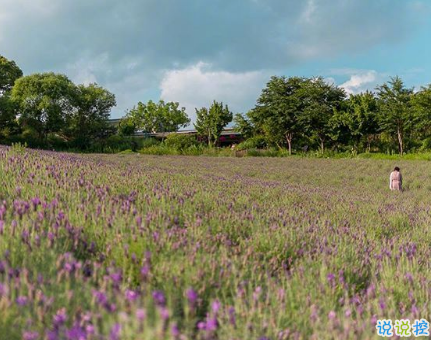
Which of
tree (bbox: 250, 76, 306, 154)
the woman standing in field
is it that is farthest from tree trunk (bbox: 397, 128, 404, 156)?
the woman standing in field

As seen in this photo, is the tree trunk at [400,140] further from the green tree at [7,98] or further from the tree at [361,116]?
the green tree at [7,98]

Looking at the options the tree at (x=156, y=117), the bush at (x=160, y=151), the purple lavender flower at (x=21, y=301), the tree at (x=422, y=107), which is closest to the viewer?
the purple lavender flower at (x=21, y=301)

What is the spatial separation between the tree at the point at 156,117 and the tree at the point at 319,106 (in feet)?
102

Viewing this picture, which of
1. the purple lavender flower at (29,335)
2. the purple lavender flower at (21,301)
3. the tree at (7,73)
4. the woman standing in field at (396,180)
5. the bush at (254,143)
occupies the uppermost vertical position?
the tree at (7,73)

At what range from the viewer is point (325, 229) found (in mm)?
3742

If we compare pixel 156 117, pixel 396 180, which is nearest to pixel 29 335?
pixel 396 180

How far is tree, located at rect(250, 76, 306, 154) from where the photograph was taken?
4269cm

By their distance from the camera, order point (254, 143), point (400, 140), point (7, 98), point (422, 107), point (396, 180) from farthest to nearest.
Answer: point (254, 143), point (7, 98), point (400, 140), point (422, 107), point (396, 180)

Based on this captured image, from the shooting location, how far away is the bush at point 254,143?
46562 millimetres

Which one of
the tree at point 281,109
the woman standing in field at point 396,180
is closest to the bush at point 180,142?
the tree at point 281,109

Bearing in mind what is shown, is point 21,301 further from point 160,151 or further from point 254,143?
point 254,143

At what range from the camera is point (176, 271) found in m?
1.88

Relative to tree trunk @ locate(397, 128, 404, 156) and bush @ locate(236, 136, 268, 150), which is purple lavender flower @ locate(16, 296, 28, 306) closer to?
tree trunk @ locate(397, 128, 404, 156)

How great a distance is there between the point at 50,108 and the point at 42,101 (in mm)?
1066
